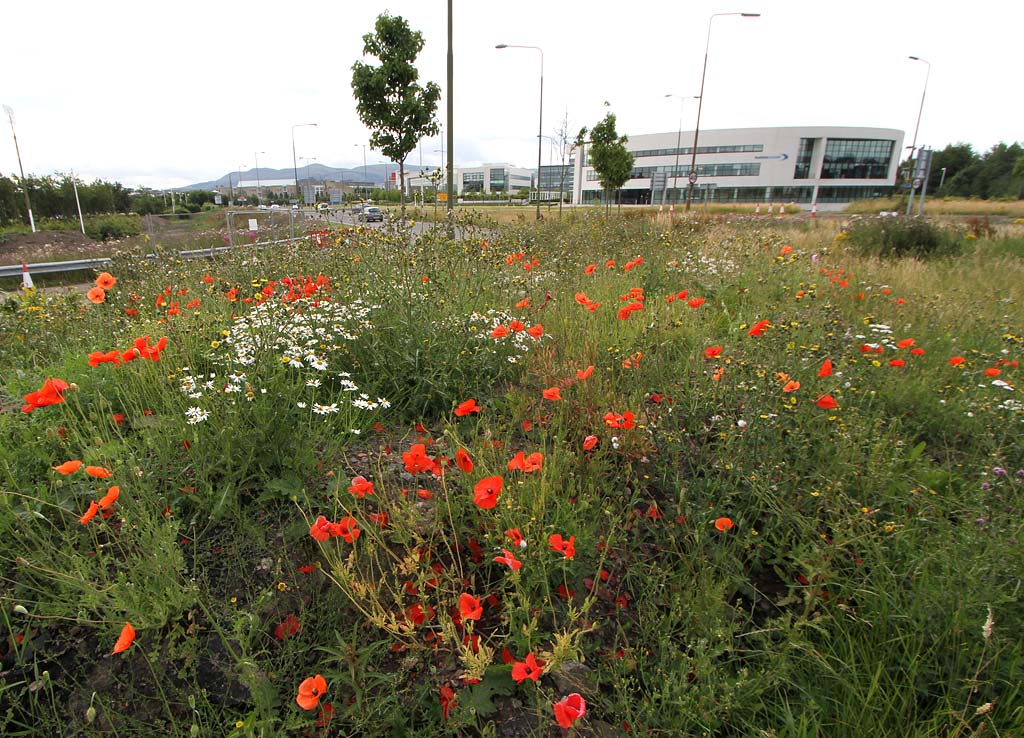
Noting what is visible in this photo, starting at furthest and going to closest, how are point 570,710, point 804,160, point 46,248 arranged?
1. point 804,160
2. point 46,248
3. point 570,710

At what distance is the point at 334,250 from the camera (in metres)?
4.11

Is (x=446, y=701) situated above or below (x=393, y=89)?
below

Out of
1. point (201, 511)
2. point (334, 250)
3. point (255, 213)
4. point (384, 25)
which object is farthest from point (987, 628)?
point (255, 213)

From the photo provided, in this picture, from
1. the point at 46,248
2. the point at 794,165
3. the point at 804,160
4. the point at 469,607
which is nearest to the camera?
the point at 469,607

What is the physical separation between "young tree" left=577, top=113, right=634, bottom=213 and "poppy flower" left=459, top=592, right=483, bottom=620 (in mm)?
28491

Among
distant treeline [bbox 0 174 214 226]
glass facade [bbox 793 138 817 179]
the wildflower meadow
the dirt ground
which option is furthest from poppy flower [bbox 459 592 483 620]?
glass facade [bbox 793 138 817 179]

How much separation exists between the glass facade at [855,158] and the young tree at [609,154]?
194ft

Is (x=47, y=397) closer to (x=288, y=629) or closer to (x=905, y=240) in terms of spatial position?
(x=288, y=629)

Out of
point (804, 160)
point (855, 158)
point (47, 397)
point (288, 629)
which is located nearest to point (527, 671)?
point (288, 629)

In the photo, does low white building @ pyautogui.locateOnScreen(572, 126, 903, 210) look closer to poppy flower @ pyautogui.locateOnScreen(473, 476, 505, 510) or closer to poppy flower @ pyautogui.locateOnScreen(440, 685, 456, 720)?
poppy flower @ pyautogui.locateOnScreen(473, 476, 505, 510)

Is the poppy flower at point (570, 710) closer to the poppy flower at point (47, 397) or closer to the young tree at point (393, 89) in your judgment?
the poppy flower at point (47, 397)

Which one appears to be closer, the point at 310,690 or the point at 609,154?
the point at 310,690

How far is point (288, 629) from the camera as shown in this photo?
168 cm

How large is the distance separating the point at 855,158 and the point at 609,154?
64842 millimetres
